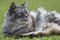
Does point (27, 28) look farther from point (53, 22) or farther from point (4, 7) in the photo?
point (4, 7)

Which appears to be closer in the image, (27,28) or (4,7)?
(27,28)

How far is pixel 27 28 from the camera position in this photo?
780 centimetres

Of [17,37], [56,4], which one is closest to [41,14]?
[17,37]

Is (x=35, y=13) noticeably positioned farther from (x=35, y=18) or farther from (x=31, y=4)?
(x=31, y=4)

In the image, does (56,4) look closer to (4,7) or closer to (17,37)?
(4,7)

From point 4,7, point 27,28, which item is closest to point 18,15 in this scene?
point 27,28

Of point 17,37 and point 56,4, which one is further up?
point 56,4

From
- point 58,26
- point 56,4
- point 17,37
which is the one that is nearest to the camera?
point 17,37

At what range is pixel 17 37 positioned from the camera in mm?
7375

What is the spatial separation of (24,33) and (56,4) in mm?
5365

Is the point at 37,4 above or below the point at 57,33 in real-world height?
above

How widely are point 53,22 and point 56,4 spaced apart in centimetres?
478

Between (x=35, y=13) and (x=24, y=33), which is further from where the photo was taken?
(x=35, y=13)

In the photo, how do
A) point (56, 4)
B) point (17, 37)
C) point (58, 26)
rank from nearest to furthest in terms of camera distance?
point (17, 37), point (58, 26), point (56, 4)
